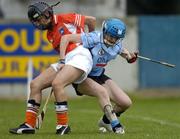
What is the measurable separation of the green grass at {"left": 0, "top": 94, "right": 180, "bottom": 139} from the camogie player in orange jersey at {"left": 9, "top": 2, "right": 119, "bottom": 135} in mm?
276

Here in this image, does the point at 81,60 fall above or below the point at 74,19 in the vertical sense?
below

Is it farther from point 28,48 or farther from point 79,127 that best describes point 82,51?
point 28,48

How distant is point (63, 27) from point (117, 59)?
12.1 metres

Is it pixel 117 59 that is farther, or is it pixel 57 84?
pixel 117 59

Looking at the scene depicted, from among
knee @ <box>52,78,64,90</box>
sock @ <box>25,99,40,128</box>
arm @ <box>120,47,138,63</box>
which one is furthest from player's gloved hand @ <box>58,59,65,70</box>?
arm @ <box>120,47,138,63</box>

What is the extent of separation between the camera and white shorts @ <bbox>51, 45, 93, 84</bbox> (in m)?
12.3

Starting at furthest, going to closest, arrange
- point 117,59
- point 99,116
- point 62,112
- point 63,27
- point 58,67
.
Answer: point 117,59 → point 99,116 → point 63,27 → point 58,67 → point 62,112

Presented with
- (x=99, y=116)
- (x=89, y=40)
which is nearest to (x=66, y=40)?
(x=89, y=40)

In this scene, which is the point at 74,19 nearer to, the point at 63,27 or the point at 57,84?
the point at 63,27

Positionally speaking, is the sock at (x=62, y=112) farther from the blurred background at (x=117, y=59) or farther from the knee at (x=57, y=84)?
the blurred background at (x=117, y=59)

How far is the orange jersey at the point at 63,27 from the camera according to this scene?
12891 millimetres

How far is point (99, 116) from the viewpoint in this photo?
58.0 feet

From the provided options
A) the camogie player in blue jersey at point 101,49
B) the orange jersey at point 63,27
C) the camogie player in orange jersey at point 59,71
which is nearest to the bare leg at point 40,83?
the camogie player in orange jersey at point 59,71

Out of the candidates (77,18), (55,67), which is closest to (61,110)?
(55,67)
